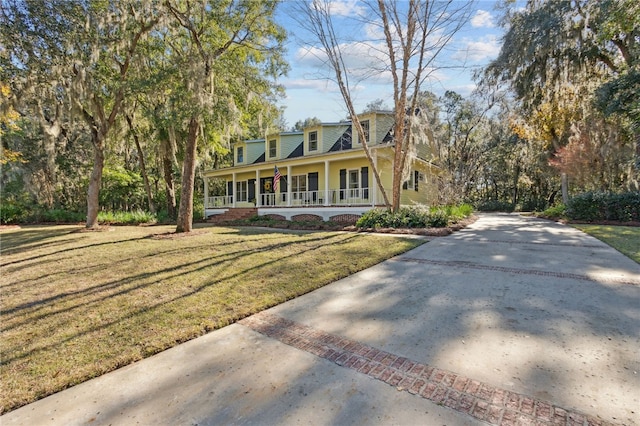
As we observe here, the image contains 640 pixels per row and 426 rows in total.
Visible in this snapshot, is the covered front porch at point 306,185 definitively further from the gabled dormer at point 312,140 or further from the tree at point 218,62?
the tree at point 218,62

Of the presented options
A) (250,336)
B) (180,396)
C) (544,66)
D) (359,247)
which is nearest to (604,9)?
(544,66)

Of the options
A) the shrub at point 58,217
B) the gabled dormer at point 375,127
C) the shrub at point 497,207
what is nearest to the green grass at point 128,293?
the gabled dormer at point 375,127

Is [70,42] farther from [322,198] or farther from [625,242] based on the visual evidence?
[625,242]

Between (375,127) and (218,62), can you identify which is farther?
(375,127)

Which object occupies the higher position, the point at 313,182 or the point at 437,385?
the point at 313,182

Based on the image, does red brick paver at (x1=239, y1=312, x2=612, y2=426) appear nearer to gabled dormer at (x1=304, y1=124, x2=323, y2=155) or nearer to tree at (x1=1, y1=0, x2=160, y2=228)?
tree at (x1=1, y1=0, x2=160, y2=228)

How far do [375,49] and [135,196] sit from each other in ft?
65.0

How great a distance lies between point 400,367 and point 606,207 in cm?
1532

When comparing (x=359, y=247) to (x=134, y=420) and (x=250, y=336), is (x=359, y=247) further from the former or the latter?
(x=134, y=420)

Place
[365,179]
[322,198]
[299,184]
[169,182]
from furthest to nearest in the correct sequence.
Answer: [299,184], [169,182], [322,198], [365,179]

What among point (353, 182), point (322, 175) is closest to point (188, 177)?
point (322, 175)

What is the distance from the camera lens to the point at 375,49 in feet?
37.1

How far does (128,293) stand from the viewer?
14.1ft

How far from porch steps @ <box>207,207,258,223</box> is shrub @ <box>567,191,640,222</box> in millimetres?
15429
